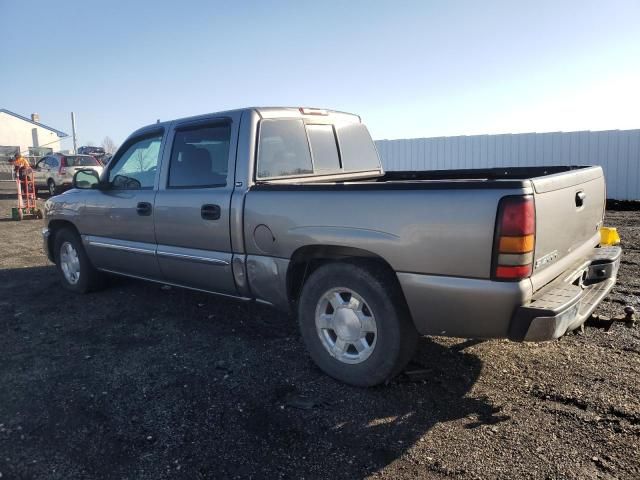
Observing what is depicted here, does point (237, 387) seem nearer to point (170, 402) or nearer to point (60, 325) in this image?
point (170, 402)

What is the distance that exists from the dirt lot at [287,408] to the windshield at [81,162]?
16.9 meters

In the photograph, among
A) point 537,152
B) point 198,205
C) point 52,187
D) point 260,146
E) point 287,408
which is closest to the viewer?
point 287,408

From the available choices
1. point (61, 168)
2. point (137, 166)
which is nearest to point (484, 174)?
point (137, 166)

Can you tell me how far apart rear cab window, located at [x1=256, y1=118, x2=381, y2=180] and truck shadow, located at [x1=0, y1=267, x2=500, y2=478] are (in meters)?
1.50

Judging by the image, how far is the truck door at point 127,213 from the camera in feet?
16.2

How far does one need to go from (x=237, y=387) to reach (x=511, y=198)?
88.2 inches

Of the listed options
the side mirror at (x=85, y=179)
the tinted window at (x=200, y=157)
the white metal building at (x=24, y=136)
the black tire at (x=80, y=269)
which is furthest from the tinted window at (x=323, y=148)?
the white metal building at (x=24, y=136)

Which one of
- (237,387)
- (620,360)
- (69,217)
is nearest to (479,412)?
(620,360)

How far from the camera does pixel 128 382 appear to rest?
12.2 feet

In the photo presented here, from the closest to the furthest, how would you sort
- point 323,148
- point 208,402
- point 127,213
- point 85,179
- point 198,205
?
point 208,402 < point 198,205 < point 323,148 < point 127,213 < point 85,179

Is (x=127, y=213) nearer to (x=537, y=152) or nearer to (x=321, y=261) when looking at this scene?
(x=321, y=261)

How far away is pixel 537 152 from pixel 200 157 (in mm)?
14854

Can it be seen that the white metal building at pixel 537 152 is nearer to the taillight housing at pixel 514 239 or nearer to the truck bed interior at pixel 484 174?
the truck bed interior at pixel 484 174

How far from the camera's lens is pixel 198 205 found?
4.31 metres
